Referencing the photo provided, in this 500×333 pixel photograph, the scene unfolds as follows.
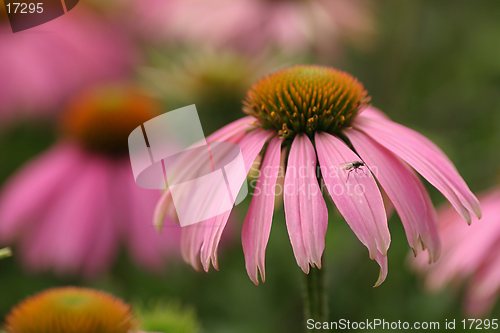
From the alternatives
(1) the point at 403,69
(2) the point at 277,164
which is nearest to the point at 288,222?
(2) the point at 277,164

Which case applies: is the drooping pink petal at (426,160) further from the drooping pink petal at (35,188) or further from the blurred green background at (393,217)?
the drooping pink petal at (35,188)

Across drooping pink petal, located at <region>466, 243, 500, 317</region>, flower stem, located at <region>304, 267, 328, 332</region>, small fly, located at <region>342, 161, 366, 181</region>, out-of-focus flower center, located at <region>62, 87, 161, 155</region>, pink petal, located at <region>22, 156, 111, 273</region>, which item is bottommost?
drooping pink petal, located at <region>466, 243, 500, 317</region>

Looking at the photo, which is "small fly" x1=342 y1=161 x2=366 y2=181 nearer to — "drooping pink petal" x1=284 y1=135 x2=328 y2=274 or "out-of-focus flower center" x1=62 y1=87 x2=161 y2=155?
"drooping pink petal" x1=284 y1=135 x2=328 y2=274

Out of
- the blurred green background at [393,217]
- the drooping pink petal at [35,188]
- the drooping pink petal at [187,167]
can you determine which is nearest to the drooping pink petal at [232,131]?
the drooping pink petal at [187,167]

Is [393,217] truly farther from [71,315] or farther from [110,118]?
[71,315]

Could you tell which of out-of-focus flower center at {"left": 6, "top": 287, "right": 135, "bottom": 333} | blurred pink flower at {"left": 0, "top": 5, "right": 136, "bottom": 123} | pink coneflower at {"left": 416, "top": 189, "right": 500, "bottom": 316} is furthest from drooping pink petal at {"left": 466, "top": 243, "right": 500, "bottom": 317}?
blurred pink flower at {"left": 0, "top": 5, "right": 136, "bottom": 123}

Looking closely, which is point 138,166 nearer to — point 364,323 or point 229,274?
point 364,323
